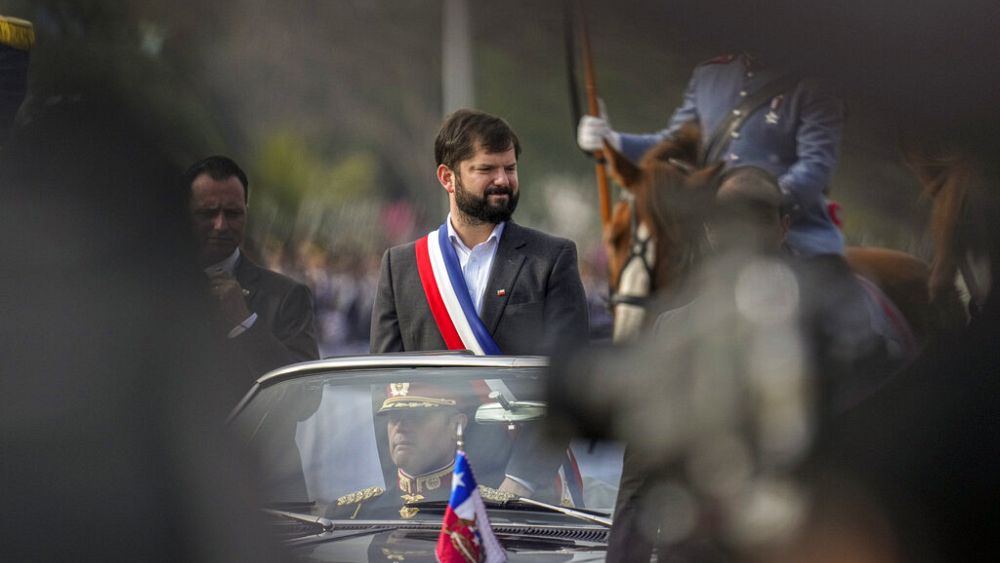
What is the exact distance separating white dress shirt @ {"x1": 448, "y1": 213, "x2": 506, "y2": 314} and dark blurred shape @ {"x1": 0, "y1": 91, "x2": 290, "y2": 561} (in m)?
2.10

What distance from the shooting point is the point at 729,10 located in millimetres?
433

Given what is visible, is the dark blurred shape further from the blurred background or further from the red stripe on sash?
the red stripe on sash

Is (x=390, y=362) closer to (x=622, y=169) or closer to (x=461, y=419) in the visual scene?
(x=461, y=419)

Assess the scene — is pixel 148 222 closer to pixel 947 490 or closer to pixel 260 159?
pixel 947 490

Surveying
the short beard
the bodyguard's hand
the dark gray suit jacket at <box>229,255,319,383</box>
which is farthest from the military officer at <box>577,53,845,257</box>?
the dark gray suit jacket at <box>229,255,319,383</box>

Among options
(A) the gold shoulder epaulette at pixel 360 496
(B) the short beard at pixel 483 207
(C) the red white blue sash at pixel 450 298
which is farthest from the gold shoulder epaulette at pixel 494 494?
(B) the short beard at pixel 483 207

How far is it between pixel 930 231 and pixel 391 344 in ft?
9.49

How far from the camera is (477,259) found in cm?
339

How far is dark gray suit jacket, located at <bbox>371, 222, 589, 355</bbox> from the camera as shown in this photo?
3248 millimetres

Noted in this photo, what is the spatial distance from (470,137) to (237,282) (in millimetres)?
1625

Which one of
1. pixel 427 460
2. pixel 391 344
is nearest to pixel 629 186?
pixel 391 344

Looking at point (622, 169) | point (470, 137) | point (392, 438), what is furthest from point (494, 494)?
point (622, 169)

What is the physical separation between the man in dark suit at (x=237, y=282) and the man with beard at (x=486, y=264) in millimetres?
413

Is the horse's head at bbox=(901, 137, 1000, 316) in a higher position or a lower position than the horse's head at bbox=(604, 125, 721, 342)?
higher
